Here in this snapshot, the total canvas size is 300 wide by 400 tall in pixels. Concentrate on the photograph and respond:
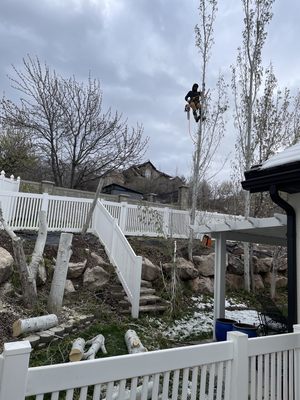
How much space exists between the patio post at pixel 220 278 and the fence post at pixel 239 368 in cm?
379

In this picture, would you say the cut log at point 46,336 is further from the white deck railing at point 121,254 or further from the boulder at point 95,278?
the boulder at point 95,278

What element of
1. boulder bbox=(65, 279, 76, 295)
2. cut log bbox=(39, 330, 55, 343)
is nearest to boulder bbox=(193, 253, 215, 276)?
boulder bbox=(65, 279, 76, 295)

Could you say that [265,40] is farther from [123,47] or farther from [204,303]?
[204,303]

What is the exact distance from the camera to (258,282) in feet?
34.7

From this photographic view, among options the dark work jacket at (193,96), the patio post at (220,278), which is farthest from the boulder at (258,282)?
the dark work jacket at (193,96)

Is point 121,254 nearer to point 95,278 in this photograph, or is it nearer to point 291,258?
point 95,278

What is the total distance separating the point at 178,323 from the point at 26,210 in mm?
5049

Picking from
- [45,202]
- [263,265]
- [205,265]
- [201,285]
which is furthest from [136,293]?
[263,265]

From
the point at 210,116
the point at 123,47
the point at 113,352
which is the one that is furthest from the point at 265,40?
the point at 113,352

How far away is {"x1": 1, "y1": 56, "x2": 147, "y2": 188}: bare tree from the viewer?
14023 millimetres

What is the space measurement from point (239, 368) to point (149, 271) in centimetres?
Answer: 588

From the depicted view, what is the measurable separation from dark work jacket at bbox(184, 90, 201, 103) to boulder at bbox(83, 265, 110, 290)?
6876 millimetres

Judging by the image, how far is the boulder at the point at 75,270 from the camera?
22.6ft

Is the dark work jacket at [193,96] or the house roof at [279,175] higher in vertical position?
the dark work jacket at [193,96]
